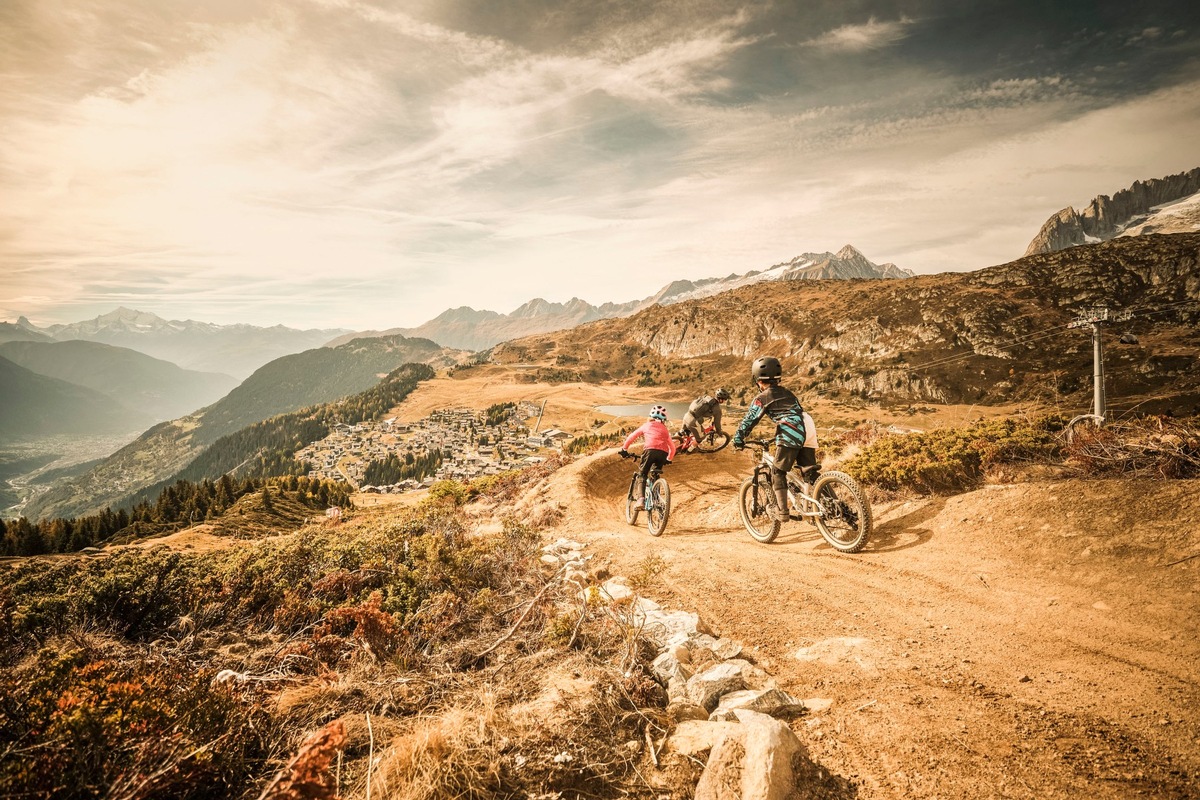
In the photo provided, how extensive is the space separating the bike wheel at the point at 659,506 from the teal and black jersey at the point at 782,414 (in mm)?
3924

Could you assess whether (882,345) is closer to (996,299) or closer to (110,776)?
(996,299)

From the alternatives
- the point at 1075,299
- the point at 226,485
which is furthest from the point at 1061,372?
the point at 226,485

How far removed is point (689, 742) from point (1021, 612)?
5.31 meters

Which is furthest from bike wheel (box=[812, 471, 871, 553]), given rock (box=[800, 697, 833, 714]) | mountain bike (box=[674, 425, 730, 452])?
rock (box=[800, 697, 833, 714])

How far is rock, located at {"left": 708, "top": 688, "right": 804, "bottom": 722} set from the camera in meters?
4.38

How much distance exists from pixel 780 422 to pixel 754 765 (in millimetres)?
7247

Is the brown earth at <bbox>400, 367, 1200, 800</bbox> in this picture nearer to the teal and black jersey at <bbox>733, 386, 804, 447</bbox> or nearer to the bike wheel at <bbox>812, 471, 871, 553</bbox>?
the bike wheel at <bbox>812, 471, 871, 553</bbox>

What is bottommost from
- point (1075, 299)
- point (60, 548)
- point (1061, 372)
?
point (60, 548)

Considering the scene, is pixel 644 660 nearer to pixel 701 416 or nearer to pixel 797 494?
pixel 797 494

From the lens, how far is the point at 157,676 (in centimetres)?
417

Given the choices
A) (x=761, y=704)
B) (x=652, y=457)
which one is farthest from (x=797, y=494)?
(x=761, y=704)

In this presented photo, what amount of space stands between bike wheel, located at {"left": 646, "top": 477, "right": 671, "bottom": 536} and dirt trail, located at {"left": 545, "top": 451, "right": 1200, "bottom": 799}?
1728 millimetres

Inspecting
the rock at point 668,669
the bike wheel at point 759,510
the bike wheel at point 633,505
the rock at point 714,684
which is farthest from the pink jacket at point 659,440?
the rock at point 714,684

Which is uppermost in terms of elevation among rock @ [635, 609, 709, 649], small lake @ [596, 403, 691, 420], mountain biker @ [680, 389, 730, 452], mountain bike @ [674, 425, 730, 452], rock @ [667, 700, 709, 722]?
mountain biker @ [680, 389, 730, 452]
